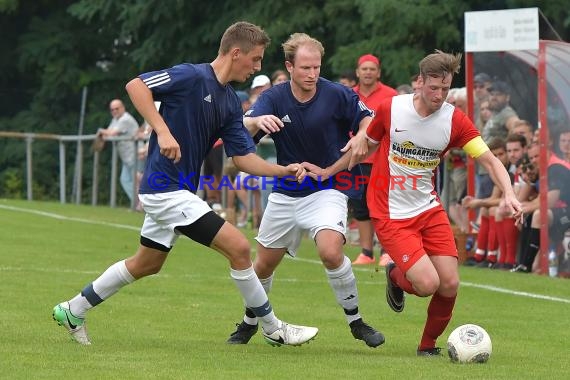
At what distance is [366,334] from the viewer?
31.8ft

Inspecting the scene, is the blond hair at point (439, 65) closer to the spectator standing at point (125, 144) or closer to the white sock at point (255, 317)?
the white sock at point (255, 317)

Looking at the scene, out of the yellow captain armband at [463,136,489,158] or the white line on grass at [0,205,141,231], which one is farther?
the white line on grass at [0,205,141,231]

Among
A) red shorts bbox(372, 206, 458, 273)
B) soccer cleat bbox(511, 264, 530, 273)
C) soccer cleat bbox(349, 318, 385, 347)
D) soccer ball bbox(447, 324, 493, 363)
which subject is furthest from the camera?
soccer cleat bbox(511, 264, 530, 273)

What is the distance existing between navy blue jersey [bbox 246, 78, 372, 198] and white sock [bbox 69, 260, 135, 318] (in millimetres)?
1421

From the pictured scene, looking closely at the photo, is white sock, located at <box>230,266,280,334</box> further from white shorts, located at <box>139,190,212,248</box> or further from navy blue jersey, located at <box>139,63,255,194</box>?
navy blue jersey, located at <box>139,63,255,194</box>

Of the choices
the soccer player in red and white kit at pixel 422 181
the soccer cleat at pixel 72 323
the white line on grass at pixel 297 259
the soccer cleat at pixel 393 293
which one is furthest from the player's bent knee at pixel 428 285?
the white line on grass at pixel 297 259

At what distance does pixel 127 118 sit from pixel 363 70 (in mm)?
9841

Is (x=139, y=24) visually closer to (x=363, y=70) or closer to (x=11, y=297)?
(x=363, y=70)

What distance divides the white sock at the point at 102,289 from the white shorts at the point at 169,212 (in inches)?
12.8

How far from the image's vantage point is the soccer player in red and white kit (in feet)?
30.4

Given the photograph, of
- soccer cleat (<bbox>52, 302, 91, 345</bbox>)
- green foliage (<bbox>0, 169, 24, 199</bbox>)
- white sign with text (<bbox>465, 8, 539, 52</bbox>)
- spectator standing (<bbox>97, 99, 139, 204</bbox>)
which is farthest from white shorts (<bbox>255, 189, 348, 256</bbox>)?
green foliage (<bbox>0, 169, 24, 199</bbox>)

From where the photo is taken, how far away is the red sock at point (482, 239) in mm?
16062

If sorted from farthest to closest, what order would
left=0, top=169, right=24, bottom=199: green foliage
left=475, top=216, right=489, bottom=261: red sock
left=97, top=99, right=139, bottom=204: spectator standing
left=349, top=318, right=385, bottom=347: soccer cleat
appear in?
left=0, top=169, right=24, bottom=199: green foliage < left=97, top=99, right=139, bottom=204: spectator standing < left=475, top=216, right=489, bottom=261: red sock < left=349, top=318, right=385, bottom=347: soccer cleat

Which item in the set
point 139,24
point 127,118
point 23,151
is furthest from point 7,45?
point 127,118
